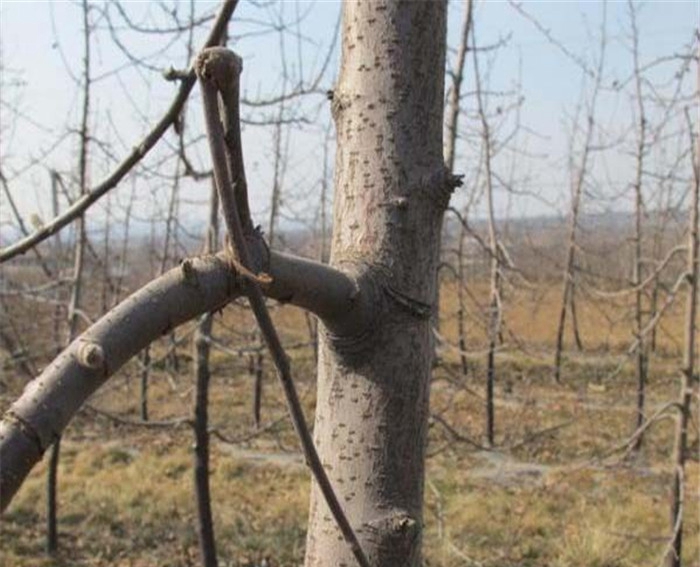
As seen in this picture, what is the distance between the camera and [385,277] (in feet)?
2.43

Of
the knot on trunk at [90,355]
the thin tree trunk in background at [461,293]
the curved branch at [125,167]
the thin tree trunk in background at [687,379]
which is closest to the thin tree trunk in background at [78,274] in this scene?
the thin tree trunk in background at [461,293]

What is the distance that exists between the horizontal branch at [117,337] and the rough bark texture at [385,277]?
104mm

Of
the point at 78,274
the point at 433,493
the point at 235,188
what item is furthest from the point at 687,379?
the point at 235,188

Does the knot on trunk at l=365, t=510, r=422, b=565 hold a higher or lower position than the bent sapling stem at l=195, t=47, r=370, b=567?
lower

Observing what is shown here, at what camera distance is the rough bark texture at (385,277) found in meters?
0.74

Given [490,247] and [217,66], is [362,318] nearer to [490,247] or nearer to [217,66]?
[217,66]

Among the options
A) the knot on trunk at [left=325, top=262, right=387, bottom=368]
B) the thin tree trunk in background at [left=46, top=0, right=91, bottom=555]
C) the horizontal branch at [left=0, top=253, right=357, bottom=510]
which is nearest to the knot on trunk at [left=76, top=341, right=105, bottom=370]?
the horizontal branch at [left=0, top=253, right=357, bottom=510]

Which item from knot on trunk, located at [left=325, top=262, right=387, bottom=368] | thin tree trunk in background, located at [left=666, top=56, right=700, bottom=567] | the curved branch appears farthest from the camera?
thin tree trunk in background, located at [left=666, top=56, right=700, bottom=567]

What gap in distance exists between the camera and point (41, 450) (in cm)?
48

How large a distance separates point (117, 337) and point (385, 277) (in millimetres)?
286

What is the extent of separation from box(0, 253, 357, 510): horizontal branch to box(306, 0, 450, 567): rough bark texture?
0.10 metres

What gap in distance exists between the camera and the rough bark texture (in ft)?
2.44

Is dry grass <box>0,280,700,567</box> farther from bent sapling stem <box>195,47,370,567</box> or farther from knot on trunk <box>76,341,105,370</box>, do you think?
knot on trunk <box>76,341,105,370</box>

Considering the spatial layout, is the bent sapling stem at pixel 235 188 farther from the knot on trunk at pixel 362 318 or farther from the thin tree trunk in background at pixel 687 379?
the thin tree trunk in background at pixel 687 379
